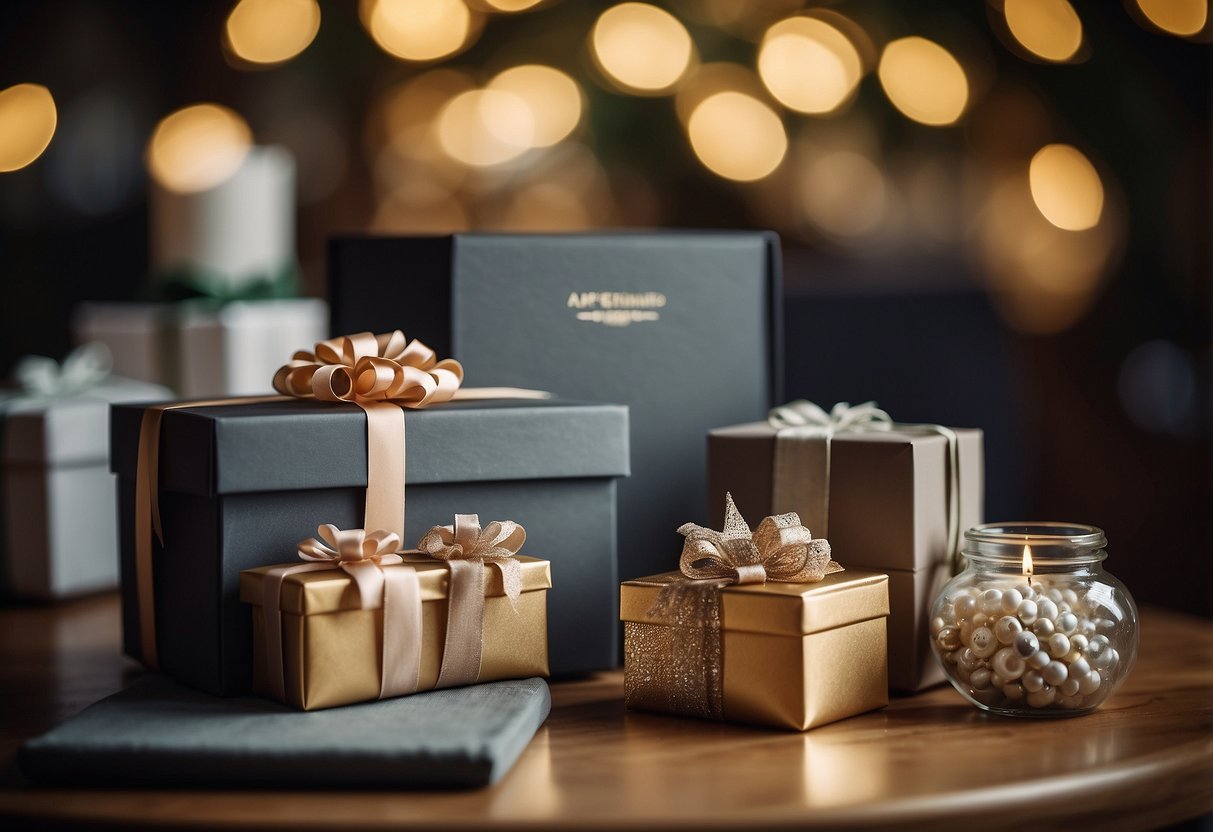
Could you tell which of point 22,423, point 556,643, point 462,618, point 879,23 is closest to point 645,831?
point 462,618

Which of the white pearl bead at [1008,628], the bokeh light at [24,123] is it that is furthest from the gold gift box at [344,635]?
the bokeh light at [24,123]

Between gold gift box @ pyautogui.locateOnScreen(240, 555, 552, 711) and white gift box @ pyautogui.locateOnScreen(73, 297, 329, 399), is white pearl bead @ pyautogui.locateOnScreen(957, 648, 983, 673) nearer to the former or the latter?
gold gift box @ pyautogui.locateOnScreen(240, 555, 552, 711)

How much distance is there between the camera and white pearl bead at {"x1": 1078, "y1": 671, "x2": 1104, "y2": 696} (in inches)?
35.8

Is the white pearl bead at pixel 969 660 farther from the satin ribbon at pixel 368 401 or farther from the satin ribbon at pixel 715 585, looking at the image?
the satin ribbon at pixel 368 401

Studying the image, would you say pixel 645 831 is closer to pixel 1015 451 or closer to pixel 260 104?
pixel 1015 451

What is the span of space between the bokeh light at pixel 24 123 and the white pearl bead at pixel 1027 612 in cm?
215

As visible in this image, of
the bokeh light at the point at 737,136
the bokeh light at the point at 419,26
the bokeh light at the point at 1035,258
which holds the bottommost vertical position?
the bokeh light at the point at 1035,258

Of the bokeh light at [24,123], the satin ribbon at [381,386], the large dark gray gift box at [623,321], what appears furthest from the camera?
the bokeh light at [24,123]

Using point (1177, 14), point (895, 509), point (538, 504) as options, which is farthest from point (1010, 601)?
point (1177, 14)

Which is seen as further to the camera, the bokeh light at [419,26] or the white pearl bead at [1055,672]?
the bokeh light at [419,26]

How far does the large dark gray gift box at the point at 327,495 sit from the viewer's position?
3.11 feet

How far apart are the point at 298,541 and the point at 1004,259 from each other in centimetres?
269

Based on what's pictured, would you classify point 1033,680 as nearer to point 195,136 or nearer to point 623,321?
point 623,321

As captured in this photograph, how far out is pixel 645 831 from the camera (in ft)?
2.30
